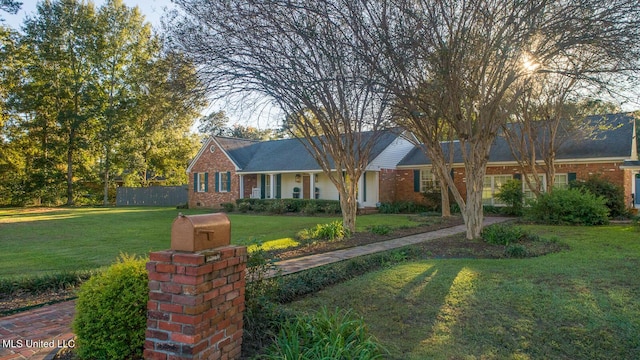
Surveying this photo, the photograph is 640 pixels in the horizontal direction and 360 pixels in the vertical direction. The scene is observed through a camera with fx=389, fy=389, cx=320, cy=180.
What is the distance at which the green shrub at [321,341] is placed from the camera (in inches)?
119

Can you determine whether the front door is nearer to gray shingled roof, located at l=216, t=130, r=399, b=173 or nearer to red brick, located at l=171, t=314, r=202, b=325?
gray shingled roof, located at l=216, t=130, r=399, b=173

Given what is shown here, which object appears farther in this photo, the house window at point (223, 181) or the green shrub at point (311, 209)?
the house window at point (223, 181)

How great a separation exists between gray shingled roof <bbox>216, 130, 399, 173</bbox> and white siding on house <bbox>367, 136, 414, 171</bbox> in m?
0.53

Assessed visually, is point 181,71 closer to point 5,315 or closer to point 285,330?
point 5,315

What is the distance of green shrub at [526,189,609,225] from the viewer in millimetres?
13461

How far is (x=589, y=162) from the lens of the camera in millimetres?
17531

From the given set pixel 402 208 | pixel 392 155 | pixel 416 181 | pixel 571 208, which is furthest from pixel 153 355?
pixel 392 155

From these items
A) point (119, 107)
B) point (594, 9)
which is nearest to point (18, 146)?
point (119, 107)

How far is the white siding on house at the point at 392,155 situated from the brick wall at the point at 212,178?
960cm

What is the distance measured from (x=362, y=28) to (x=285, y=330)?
21.2 feet

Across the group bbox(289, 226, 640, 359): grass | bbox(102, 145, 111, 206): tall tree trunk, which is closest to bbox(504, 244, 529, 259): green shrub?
bbox(289, 226, 640, 359): grass

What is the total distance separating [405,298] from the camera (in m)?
5.08

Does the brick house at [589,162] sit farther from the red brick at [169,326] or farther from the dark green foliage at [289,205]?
the red brick at [169,326]

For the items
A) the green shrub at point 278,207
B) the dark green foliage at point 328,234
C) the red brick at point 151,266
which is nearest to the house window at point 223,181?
the green shrub at point 278,207
